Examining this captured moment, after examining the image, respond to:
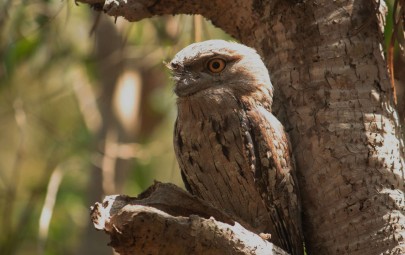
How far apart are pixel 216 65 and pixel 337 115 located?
0.66 metres

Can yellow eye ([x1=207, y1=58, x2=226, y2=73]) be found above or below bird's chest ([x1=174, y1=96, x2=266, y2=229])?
above

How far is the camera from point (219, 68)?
137 inches

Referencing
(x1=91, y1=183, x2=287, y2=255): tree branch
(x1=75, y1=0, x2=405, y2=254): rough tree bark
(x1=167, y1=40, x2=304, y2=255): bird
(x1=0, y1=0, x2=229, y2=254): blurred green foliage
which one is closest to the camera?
(x1=91, y1=183, x2=287, y2=255): tree branch

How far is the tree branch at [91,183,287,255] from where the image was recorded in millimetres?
2484

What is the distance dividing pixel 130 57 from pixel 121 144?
2.48 ft

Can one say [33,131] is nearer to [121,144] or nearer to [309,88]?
[121,144]

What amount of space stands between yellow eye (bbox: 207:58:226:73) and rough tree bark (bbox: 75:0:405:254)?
219 millimetres

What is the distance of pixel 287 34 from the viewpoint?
330cm

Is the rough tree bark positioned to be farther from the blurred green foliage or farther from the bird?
the blurred green foliage

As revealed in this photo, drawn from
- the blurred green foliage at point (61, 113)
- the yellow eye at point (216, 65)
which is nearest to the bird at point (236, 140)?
the yellow eye at point (216, 65)

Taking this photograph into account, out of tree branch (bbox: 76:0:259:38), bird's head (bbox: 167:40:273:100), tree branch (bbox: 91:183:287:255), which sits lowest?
tree branch (bbox: 91:183:287:255)

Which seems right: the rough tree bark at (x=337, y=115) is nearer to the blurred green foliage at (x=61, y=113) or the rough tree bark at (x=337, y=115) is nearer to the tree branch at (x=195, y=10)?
the tree branch at (x=195, y=10)

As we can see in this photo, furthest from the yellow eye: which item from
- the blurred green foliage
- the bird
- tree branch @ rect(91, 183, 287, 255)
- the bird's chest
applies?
the blurred green foliage

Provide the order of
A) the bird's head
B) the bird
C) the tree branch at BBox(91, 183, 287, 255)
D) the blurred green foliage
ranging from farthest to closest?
the blurred green foliage, the bird's head, the bird, the tree branch at BBox(91, 183, 287, 255)
